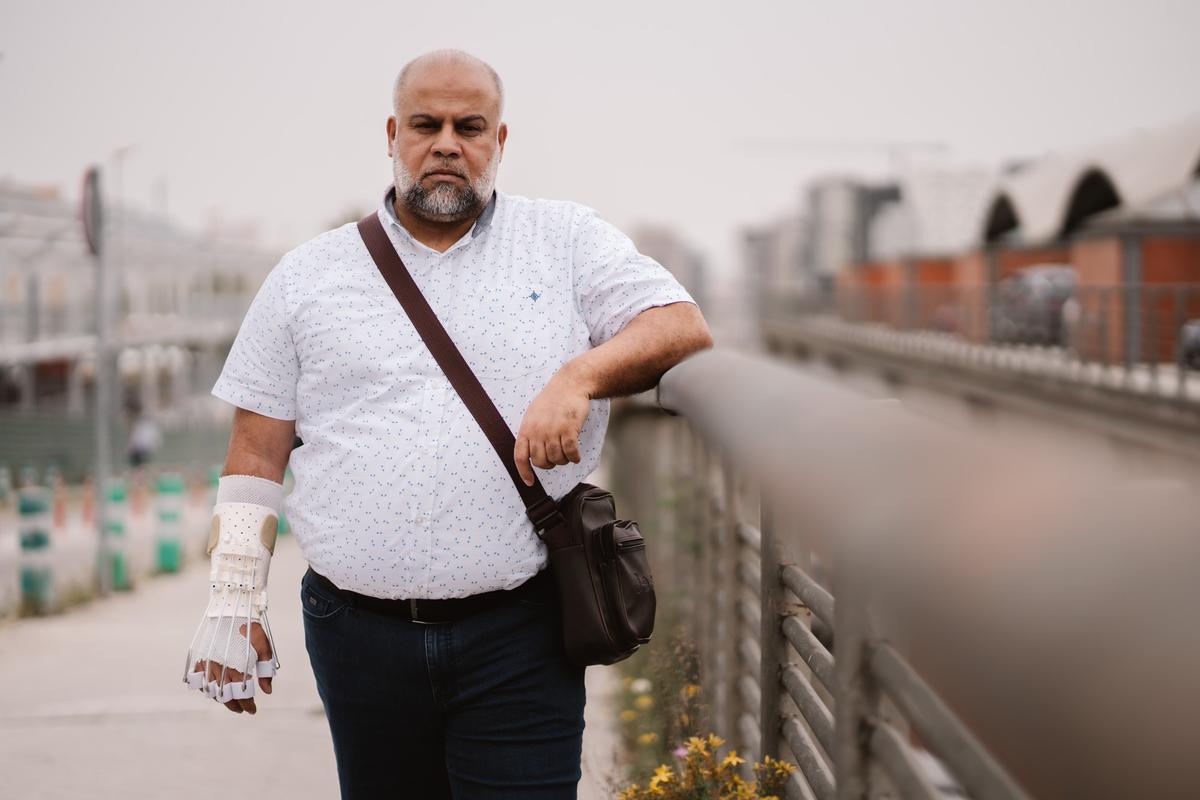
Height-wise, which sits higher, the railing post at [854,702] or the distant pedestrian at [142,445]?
the railing post at [854,702]

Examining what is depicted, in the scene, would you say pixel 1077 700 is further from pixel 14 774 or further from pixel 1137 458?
pixel 1137 458

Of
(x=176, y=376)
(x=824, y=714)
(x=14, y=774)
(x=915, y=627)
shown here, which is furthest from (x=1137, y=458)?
(x=176, y=376)

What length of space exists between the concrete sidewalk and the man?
5.18ft

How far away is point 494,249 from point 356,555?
1.94 ft

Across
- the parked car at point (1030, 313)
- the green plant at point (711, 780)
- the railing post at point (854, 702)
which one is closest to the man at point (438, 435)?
the green plant at point (711, 780)

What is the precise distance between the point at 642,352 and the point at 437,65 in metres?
0.63

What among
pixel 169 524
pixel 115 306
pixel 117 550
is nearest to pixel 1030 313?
pixel 169 524

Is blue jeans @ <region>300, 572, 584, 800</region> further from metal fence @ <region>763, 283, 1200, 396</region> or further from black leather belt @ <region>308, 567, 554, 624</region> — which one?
metal fence @ <region>763, 283, 1200, 396</region>

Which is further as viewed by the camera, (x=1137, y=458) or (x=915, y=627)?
(x=1137, y=458)

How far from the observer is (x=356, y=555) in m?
2.41

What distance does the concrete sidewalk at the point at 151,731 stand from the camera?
14.3 ft

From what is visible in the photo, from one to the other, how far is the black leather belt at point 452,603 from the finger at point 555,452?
0.29 meters

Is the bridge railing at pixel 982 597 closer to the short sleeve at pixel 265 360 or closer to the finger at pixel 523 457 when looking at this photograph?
the finger at pixel 523 457

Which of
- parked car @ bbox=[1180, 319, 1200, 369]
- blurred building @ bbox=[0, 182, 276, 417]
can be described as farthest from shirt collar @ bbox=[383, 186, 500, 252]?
blurred building @ bbox=[0, 182, 276, 417]
